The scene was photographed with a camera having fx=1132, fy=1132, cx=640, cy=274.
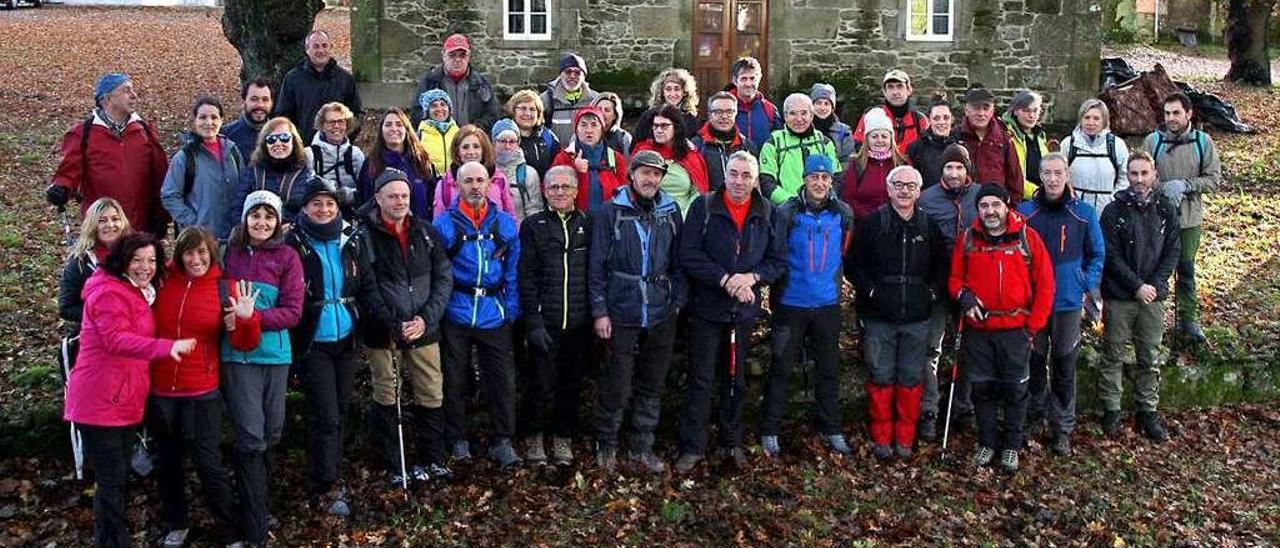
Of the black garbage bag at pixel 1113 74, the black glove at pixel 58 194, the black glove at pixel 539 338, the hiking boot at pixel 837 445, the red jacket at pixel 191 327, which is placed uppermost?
the black garbage bag at pixel 1113 74

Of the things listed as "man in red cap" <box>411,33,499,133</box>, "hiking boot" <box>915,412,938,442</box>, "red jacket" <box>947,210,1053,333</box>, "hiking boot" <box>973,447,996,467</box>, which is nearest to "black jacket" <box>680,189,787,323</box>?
"red jacket" <box>947,210,1053,333</box>

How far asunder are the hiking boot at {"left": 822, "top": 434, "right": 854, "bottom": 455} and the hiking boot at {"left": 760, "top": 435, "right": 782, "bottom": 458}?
1.21 ft

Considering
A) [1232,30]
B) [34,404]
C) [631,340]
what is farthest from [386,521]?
[1232,30]

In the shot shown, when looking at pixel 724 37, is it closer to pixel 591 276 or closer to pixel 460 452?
pixel 591 276

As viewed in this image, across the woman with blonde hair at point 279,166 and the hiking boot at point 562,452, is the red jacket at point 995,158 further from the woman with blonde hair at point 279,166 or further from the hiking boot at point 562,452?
the woman with blonde hair at point 279,166

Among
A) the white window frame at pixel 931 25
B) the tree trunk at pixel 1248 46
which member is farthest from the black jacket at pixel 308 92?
the tree trunk at pixel 1248 46

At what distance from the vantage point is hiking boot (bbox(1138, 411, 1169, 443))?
832 centimetres

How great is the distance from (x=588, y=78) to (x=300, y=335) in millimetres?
10954

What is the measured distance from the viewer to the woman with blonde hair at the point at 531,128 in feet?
25.6

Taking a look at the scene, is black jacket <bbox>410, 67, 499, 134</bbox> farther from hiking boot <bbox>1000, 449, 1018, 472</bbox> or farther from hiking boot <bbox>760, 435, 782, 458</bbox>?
hiking boot <bbox>1000, 449, 1018, 472</bbox>

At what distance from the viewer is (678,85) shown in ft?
27.6

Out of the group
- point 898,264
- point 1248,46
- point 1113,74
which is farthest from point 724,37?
point 1248,46

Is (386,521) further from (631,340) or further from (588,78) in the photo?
(588,78)

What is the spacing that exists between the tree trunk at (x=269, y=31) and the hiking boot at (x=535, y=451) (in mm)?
8068
